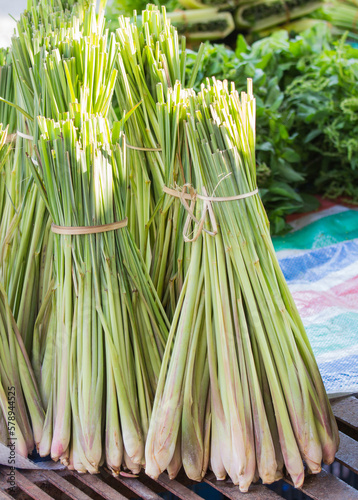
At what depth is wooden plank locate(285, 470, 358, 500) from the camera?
1002 millimetres

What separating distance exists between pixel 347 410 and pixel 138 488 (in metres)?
0.53

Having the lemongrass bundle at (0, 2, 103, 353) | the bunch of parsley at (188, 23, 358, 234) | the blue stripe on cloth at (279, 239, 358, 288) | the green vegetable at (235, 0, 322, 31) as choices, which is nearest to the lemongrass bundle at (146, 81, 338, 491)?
the lemongrass bundle at (0, 2, 103, 353)

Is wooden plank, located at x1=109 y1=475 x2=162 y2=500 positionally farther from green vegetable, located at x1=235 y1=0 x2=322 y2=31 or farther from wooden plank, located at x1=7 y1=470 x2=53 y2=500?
green vegetable, located at x1=235 y1=0 x2=322 y2=31

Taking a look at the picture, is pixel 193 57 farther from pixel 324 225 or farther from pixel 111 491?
pixel 111 491

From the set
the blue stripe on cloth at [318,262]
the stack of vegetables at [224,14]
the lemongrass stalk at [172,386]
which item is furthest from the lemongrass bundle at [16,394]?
the stack of vegetables at [224,14]

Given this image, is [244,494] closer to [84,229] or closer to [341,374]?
[341,374]

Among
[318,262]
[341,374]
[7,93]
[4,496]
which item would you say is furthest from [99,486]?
[318,262]

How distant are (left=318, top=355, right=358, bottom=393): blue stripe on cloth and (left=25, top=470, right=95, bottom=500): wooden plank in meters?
0.64

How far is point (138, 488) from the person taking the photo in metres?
1.06

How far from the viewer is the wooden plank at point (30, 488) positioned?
1.06 m

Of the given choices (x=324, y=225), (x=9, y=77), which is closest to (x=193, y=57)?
(x=324, y=225)

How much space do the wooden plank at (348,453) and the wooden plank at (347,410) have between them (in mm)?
44

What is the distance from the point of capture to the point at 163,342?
45.9 inches

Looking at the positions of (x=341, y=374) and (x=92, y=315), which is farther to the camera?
(x=341, y=374)
